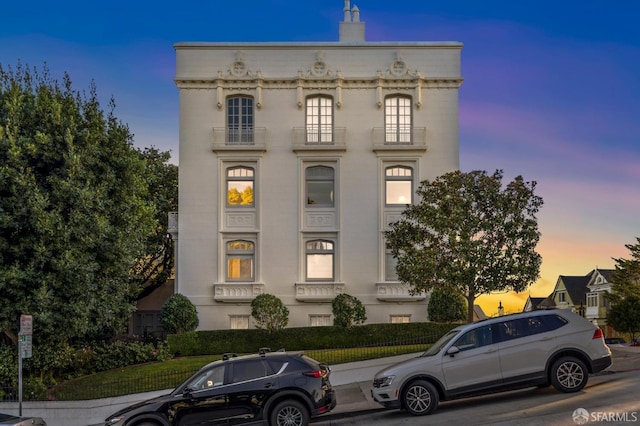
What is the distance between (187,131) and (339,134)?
Answer: 677 cm

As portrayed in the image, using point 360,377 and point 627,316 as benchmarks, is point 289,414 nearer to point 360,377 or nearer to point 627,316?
point 360,377

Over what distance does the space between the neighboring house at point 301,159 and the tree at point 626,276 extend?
29.6 m

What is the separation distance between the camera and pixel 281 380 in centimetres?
1543

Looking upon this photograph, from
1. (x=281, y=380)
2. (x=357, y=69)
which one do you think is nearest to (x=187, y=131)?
(x=357, y=69)

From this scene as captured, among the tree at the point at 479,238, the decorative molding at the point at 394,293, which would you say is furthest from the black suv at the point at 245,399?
the decorative molding at the point at 394,293

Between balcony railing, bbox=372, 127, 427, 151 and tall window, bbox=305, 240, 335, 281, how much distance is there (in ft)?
15.9

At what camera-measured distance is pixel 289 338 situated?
3084 cm

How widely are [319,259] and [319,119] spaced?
246 inches

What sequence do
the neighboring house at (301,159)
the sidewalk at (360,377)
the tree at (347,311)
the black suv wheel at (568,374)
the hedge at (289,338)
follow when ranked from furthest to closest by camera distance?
1. the neighboring house at (301,159)
2. the tree at (347,311)
3. the hedge at (289,338)
4. the sidewalk at (360,377)
5. the black suv wheel at (568,374)

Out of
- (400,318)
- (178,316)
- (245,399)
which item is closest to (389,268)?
(400,318)

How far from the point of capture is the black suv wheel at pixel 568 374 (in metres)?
16.5

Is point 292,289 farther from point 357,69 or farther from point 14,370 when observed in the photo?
point 14,370

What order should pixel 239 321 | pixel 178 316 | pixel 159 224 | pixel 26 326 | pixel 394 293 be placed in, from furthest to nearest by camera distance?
pixel 159 224 → pixel 239 321 → pixel 394 293 → pixel 178 316 → pixel 26 326

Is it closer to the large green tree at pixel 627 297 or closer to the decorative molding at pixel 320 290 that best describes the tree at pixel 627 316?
the large green tree at pixel 627 297
